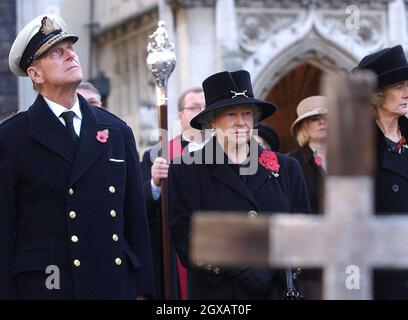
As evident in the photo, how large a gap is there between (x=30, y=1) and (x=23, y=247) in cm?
1352

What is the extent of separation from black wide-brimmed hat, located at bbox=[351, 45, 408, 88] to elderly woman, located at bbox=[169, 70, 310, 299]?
619mm

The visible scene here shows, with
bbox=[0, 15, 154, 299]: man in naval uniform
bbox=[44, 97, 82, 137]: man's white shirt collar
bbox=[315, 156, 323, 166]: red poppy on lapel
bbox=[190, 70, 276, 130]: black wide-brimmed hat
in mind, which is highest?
bbox=[190, 70, 276, 130]: black wide-brimmed hat

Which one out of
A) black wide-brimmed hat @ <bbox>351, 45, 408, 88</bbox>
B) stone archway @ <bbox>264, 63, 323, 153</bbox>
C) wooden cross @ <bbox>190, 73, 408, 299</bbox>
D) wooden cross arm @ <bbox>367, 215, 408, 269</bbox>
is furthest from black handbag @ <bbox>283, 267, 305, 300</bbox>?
stone archway @ <bbox>264, 63, 323, 153</bbox>

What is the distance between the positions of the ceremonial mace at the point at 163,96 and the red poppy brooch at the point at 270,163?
0.91m

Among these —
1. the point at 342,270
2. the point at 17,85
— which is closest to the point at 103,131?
the point at 342,270

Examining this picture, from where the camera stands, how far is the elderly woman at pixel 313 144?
9.52 metres

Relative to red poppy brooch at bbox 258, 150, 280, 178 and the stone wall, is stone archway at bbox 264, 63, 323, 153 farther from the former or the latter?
red poppy brooch at bbox 258, 150, 280, 178

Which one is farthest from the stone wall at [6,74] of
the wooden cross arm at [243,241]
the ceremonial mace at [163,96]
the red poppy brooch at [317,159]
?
the wooden cross arm at [243,241]

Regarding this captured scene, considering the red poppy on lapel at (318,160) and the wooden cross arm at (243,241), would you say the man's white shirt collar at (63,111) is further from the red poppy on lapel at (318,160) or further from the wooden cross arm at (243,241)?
the red poppy on lapel at (318,160)

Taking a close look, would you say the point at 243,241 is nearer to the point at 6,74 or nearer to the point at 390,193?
the point at 390,193

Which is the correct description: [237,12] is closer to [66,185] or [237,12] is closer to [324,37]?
[324,37]

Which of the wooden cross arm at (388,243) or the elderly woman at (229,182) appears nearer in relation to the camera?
the wooden cross arm at (388,243)

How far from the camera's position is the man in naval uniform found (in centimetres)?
622

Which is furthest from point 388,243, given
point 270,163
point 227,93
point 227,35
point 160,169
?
point 227,35
